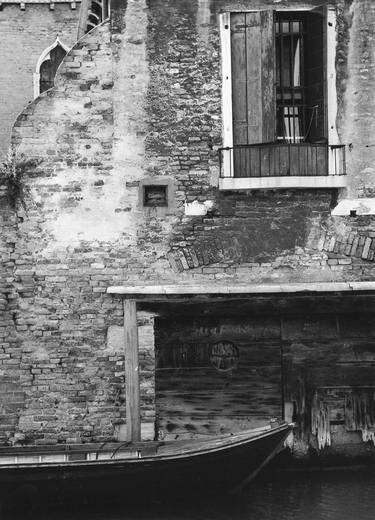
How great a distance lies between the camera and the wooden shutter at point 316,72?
11828 mm

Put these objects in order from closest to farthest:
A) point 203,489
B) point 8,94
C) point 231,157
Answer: point 203,489, point 231,157, point 8,94

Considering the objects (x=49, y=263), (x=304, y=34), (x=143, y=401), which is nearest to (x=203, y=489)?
(x=143, y=401)

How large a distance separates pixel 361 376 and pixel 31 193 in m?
4.77

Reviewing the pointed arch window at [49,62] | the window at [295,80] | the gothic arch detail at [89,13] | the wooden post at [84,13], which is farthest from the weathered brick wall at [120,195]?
the pointed arch window at [49,62]

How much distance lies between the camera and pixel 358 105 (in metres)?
11.9

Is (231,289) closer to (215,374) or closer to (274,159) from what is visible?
→ (215,374)

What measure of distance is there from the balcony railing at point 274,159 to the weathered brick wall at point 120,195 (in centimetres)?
22

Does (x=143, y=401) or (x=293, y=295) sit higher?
(x=293, y=295)

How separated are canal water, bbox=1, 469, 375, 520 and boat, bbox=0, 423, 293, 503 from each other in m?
0.16

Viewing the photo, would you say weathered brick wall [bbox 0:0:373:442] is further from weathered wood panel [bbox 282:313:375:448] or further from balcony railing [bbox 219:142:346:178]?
weathered wood panel [bbox 282:313:375:448]

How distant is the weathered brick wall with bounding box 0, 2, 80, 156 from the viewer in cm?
2058

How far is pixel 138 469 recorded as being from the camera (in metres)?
10.5

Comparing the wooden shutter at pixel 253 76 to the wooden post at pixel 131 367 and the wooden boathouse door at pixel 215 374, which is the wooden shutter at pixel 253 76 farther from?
the wooden post at pixel 131 367

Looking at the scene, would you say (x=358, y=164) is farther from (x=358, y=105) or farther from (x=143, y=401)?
(x=143, y=401)
